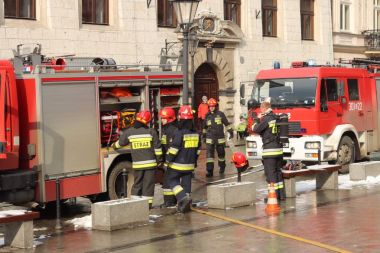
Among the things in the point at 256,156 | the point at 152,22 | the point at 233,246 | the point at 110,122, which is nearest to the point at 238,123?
the point at 152,22

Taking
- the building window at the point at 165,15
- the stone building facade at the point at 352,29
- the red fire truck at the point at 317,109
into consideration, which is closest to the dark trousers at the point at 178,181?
the red fire truck at the point at 317,109

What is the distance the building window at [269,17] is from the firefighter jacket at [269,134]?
19871mm

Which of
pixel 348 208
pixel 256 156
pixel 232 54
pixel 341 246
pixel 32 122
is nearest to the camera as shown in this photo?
pixel 341 246

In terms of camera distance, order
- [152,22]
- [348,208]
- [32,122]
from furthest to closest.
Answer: [152,22] → [348,208] → [32,122]

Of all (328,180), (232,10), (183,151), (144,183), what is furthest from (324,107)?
(232,10)

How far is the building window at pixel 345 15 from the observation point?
37469 millimetres

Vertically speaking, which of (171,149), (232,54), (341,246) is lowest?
(341,246)

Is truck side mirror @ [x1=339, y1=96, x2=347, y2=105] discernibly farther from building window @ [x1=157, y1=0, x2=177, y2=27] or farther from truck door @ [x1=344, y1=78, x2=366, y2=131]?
building window @ [x1=157, y1=0, x2=177, y2=27]

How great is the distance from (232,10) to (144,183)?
19.3m

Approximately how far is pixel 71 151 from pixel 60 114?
0.64 metres

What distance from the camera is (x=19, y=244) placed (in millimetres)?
9875

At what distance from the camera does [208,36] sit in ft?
95.2

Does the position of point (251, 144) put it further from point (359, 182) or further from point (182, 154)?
point (182, 154)

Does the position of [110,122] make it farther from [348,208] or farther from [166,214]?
[348,208]
